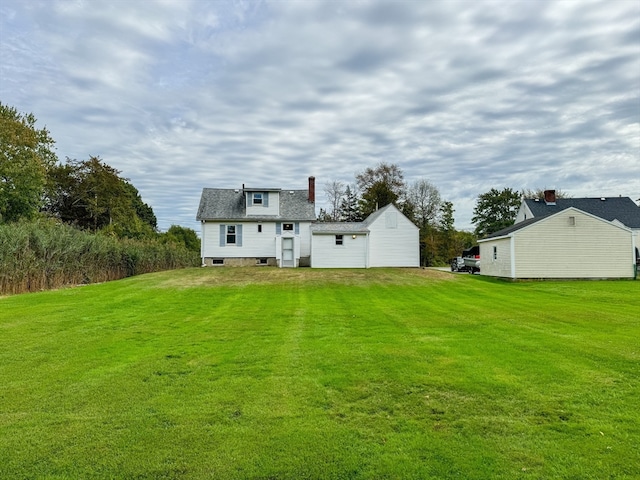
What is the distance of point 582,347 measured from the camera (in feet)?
22.4

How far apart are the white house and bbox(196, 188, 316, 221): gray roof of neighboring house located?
2.6 inches

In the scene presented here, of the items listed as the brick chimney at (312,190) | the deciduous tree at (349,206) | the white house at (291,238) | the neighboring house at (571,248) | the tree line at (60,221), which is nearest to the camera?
the tree line at (60,221)

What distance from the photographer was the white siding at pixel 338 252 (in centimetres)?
2639

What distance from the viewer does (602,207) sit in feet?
127

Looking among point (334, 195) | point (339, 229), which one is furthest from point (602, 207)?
point (339, 229)

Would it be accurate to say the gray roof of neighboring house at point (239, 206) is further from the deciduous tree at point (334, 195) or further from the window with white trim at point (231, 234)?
the deciduous tree at point (334, 195)

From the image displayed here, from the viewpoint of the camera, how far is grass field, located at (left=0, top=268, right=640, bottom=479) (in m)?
3.30

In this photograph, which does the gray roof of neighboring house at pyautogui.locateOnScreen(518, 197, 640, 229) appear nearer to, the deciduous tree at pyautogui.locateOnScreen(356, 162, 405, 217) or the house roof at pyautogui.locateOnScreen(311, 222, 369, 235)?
the deciduous tree at pyautogui.locateOnScreen(356, 162, 405, 217)

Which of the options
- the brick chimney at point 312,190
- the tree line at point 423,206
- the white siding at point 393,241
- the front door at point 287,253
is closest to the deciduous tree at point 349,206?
the tree line at point 423,206

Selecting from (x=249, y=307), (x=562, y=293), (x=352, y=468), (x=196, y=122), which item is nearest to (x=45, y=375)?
(x=352, y=468)

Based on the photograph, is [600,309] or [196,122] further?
[196,122]

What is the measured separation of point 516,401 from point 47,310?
36.9ft

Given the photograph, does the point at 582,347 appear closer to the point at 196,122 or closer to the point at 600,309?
the point at 600,309

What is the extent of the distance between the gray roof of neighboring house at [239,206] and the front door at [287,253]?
5.07 ft
